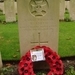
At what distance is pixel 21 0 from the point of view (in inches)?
187

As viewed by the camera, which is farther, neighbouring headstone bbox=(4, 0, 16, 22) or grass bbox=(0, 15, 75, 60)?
neighbouring headstone bbox=(4, 0, 16, 22)

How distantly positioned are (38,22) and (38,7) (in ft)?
0.97

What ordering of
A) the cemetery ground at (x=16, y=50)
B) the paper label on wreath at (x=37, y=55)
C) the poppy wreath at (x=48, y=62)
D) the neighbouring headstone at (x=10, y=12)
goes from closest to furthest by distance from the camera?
the poppy wreath at (x=48, y=62)
the paper label on wreath at (x=37, y=55)
the cemetery ground at (x=16, y=50)
the neighbouring headstone at (x=10, y=12)

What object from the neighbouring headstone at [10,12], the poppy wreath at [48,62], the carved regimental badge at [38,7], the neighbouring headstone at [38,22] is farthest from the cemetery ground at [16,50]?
the neighbouring headstone at [10,12]

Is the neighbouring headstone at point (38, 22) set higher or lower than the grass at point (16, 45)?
higher

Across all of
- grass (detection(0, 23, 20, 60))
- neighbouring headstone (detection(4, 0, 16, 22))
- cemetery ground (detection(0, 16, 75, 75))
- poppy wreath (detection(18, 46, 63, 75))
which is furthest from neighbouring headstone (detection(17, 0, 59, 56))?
neighbouring headstone (detection(4, 0, 16, 22))

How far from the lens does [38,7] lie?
16.1 ft

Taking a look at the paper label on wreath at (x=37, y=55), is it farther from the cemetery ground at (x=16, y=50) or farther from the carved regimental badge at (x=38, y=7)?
the carved regimental badge at (x=38, y=7)

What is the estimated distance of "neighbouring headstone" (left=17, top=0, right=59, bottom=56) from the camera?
4809 mm

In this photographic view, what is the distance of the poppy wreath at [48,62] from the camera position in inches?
180

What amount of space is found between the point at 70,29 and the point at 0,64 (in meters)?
4.54

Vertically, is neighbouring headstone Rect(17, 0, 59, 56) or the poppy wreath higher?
neighbouring headstone Rect(17, 0, 59, 56)

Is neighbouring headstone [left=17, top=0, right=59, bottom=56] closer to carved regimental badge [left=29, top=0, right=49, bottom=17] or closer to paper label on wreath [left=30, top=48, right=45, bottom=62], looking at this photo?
carved regimental badge [left=29, top=0, right=49, bottom=17]

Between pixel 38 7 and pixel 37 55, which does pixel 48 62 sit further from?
pixel 38 7
